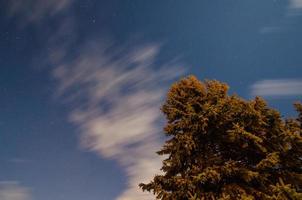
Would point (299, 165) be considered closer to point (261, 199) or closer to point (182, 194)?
point (261, 199)

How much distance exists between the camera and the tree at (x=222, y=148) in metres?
16.6

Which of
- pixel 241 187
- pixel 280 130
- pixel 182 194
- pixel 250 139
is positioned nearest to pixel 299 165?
pixel 280 130

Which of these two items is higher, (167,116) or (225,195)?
(167,116)

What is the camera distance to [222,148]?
1950cm

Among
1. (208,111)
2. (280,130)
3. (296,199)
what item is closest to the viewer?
(296,199)

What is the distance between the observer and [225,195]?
16344mm

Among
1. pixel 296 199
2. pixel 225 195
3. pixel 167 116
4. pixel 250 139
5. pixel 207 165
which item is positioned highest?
pixel 167 116

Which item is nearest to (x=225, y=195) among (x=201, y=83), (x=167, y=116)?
(x=167, y=116)

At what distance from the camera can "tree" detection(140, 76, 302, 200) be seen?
54.5 feet

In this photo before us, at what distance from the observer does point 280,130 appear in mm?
20359

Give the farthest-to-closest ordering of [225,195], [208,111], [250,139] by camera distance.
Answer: [250,139] < [208,111] < [225,195]

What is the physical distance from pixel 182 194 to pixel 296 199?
16.8 feet

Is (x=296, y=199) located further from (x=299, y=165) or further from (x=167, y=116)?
(x=167, y=116)

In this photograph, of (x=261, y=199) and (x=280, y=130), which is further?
(x=280, y=130)
